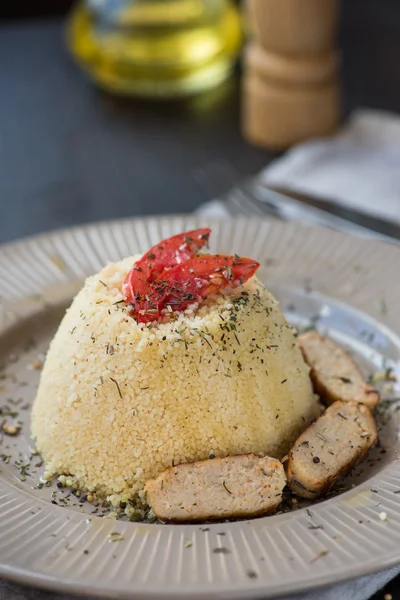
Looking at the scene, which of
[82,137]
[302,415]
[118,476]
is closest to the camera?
[118,476]

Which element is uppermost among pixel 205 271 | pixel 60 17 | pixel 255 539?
pixel 205 271

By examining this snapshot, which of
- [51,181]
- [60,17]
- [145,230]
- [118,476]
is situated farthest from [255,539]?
[60,17]

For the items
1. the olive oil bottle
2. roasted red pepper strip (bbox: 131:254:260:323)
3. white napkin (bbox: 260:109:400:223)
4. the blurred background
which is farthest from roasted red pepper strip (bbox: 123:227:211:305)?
the olive oil bottle

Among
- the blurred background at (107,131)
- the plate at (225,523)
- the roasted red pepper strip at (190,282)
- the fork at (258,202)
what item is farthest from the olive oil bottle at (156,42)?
the roasted red pepper strip at (190,282)

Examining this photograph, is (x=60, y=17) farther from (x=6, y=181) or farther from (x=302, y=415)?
(x=302, y=415)

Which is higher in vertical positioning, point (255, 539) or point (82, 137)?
point (255, 539)

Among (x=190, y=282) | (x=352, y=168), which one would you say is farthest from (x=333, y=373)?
(x=352, y=168)

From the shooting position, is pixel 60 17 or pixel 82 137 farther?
pixel 60 17

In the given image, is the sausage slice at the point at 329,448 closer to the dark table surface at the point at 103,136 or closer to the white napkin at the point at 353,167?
the white napkin at the point at 353,167
